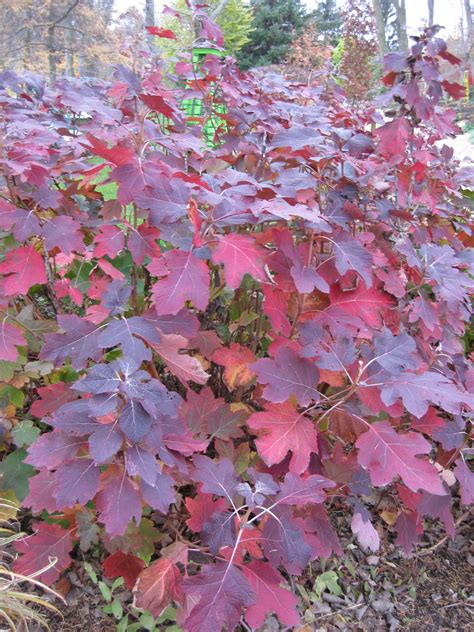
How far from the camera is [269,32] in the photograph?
60.6ft

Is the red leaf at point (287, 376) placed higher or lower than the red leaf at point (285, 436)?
higher

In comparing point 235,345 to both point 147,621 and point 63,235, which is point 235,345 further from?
point 147,621

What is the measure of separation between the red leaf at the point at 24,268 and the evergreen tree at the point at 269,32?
740 inches

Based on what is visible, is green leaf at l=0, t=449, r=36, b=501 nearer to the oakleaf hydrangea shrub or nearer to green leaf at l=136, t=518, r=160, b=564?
the oakleaf hydrangea shrub

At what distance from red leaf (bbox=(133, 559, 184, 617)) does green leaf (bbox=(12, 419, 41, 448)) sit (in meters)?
0.61

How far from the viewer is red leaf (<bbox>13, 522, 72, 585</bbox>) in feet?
4.81

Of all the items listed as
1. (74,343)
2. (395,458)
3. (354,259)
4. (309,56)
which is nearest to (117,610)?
(74,343)

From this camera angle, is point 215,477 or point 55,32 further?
point 55,32

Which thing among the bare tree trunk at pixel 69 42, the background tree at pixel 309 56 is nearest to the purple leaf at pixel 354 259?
the background tree at pixel 309 56

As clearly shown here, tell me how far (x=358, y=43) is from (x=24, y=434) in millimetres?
10623

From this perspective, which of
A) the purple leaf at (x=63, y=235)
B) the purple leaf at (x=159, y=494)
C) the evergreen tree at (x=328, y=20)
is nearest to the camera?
the purple leaf at (x=159, y=494)

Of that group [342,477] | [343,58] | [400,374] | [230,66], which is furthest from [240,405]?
[343,58]

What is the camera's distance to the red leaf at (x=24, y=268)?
1442mm

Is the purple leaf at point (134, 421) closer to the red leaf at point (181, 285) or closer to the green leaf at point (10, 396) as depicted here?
the red leaf at point (181, 285)
